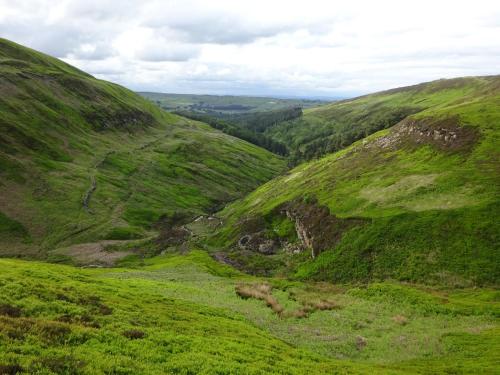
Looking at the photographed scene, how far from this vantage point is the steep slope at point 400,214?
209 feet

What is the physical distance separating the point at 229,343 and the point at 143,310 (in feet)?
30.1

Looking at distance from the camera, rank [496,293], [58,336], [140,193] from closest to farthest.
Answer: [58,336], [496,293], [140,193]

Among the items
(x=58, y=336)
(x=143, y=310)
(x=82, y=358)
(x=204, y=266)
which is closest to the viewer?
(x=82, y=358)

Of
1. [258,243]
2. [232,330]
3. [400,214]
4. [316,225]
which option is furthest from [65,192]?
[232,330]

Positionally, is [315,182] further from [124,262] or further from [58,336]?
[58,336]

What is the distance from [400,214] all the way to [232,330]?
48597 mm

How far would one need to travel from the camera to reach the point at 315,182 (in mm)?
117688

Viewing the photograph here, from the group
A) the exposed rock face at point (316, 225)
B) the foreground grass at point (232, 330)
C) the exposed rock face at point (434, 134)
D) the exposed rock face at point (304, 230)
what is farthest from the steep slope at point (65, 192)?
the foreground grass at point (232, 330)

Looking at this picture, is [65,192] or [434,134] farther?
[65,192]

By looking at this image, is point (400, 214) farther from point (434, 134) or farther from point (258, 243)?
point (258, 243)

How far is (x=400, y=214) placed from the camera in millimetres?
74125

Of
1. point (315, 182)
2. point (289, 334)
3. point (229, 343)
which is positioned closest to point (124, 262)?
point (315, 182)

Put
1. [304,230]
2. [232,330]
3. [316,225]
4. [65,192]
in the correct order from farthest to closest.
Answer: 1. [65,192]
2. [304,230]
3. [316,225]
4. [232,330]

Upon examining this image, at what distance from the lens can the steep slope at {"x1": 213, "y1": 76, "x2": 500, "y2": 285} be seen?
63.8 metres
